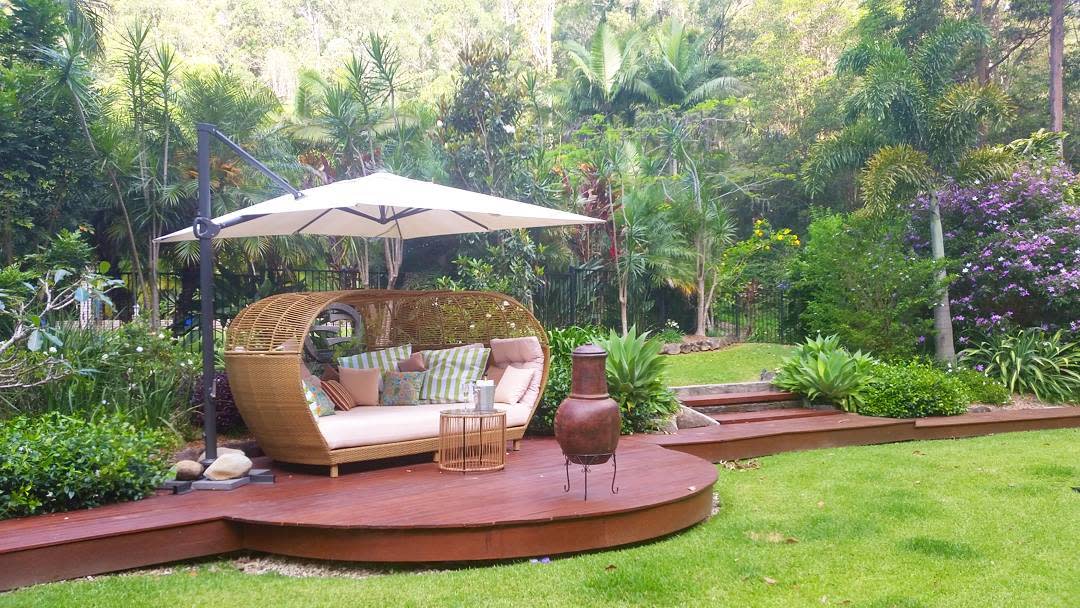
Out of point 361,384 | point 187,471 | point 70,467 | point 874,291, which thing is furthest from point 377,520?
point 874,291

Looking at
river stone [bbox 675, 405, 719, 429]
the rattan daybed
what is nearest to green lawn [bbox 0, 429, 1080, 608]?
the rattan daybed

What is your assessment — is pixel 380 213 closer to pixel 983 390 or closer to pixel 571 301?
pixel 571 301

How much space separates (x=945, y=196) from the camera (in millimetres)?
11453

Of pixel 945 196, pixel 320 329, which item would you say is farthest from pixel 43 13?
pixel 945 196

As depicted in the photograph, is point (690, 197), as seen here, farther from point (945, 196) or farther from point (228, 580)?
point (228, 580)

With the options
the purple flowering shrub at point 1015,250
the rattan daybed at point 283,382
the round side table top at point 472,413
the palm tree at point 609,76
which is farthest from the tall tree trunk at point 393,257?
the palm tree at point 609,76

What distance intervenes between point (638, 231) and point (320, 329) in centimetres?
762

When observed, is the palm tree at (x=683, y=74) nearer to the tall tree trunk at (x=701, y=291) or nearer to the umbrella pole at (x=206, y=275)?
the tall tree trunk at (x=701, y=291)

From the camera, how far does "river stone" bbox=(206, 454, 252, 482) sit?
4879 millimetres

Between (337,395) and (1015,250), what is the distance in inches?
351

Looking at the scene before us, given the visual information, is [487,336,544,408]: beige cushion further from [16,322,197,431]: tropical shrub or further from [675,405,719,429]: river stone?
[16,322,197,431]: tropical shrub

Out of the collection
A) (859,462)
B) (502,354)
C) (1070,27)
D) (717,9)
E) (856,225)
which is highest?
(717,9)

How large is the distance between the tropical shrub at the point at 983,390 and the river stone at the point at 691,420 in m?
3.45

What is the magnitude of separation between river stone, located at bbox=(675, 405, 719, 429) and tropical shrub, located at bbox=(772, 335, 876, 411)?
1.61 m
